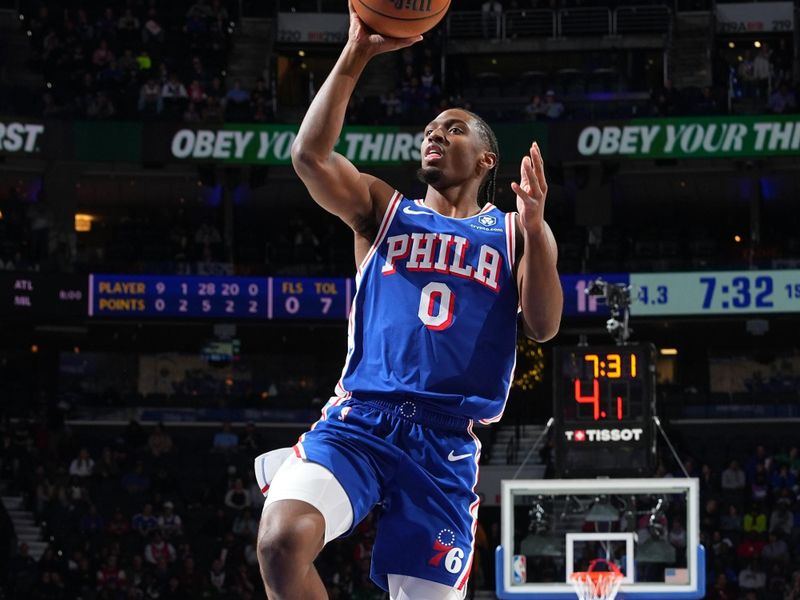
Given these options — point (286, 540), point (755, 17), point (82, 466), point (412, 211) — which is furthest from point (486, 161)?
point (755, 17)

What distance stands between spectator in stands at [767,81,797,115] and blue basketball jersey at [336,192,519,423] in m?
23.1

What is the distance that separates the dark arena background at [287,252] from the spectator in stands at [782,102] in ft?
0.25

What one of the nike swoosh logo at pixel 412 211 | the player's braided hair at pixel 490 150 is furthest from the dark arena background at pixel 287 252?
the nike swoosh logo at pixel 412 211

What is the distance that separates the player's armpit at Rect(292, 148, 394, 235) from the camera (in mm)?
5113

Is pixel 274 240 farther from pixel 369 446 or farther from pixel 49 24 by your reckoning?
pixel 369 446

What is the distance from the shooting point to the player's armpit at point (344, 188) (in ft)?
16.8

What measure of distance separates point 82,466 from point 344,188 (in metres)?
20.1

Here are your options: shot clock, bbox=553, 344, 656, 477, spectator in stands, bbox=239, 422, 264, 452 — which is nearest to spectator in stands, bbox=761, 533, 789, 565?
shot clock, bbox=553, 344, 656, 477

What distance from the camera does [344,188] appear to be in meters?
5.23

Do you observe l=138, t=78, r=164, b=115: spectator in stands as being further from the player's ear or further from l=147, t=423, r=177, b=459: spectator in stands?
the player's ear

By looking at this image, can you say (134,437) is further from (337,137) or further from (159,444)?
(337,137)

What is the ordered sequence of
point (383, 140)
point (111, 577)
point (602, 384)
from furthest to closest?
point (383, 140) < point (111, 577) < point (602, 384)

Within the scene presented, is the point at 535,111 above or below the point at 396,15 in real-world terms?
above

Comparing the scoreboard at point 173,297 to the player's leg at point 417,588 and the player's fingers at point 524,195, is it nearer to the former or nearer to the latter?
the player's leg at point 417,588
